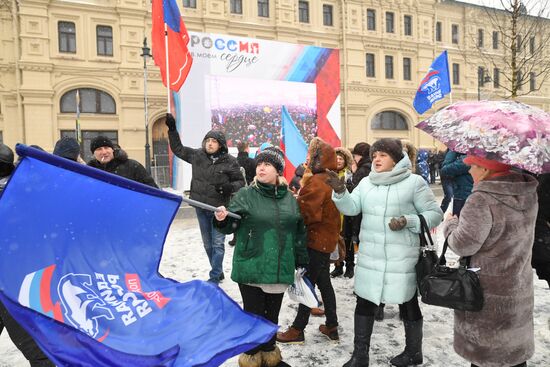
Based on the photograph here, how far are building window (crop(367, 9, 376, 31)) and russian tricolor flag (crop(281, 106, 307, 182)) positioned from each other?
1621 centimetres

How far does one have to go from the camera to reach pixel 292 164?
15.8 m

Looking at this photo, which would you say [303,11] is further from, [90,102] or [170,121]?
[170,121]

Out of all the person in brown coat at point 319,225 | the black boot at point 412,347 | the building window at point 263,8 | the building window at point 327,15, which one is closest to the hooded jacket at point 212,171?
the person in brown coat at point 319,225

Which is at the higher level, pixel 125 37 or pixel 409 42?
pixel 409 42

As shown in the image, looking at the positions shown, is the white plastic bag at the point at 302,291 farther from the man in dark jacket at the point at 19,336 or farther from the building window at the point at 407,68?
the building window at the point at 407,68

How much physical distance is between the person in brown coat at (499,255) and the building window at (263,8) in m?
26.6

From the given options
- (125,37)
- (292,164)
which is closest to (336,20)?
(125,37)

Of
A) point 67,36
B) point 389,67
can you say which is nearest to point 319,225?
point 67,36

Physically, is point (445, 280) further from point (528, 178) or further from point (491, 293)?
point (528, 178)

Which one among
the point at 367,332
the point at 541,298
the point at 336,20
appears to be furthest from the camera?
the point at 336,20

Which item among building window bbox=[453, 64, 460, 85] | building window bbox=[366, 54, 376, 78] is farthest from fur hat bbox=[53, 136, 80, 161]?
building window bbox=[453, 64, 460, 85]

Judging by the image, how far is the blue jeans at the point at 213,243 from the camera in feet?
16.6

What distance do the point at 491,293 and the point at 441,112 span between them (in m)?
1.08

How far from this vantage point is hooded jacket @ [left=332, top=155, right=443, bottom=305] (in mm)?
2908
